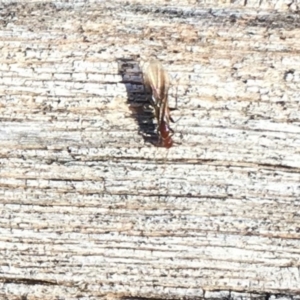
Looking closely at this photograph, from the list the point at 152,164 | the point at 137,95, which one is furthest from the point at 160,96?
the point at 152,164

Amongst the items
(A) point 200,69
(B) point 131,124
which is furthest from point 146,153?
(A) point 200,69

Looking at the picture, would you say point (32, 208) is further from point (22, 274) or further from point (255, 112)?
point (255, 112)

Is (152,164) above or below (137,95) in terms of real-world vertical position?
below

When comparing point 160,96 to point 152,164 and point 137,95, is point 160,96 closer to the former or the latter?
point 137,95

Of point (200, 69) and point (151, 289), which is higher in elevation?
point (200, 69)
